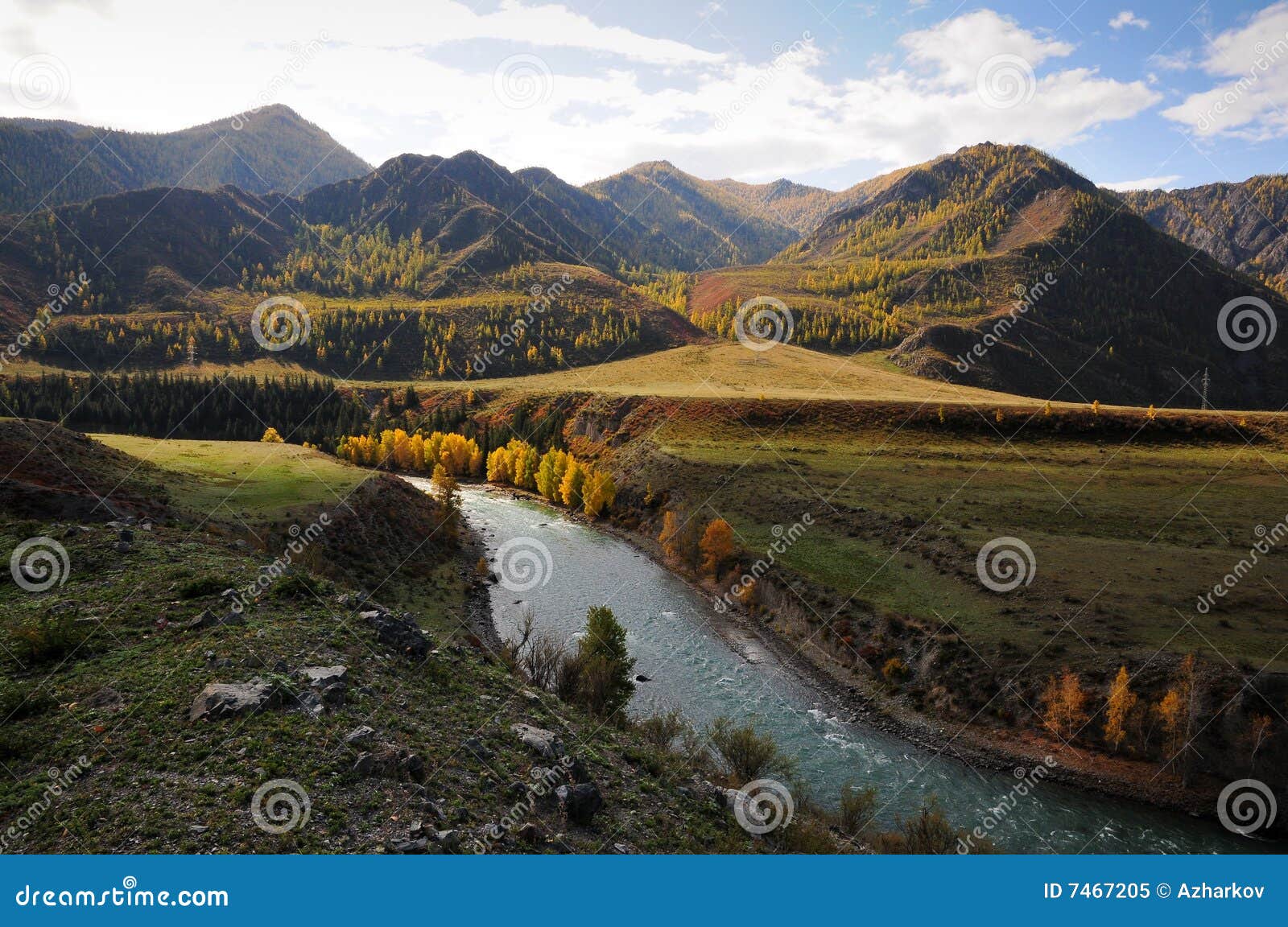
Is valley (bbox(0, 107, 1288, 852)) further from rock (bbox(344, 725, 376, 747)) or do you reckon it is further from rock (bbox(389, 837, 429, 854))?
rock (bbox(344, 725, 376, 747))

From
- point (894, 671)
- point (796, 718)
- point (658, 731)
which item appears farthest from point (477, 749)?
point (894, 671)

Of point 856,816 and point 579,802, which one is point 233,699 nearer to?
point 579,802

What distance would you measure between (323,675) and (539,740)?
774 centimetres

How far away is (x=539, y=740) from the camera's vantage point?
2312 cm

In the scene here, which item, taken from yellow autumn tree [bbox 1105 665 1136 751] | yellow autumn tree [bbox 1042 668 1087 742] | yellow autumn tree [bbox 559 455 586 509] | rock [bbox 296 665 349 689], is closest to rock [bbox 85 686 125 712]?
rock [bbox 296 665 349 689]

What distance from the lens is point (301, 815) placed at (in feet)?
50.2

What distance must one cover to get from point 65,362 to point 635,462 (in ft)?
669

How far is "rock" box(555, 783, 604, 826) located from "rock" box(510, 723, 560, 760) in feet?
8.41

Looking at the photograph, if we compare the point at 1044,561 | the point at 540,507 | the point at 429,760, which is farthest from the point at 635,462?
the point at 429,760

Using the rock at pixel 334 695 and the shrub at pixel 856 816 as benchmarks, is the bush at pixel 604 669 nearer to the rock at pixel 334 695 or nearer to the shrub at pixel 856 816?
the shrub at pixel 856 816

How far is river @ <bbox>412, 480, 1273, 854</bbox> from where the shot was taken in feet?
110

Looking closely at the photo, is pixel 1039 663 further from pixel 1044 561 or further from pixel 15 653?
pixel 15 653

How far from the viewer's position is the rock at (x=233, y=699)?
60.7 ft

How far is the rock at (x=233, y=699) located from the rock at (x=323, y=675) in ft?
4.39
